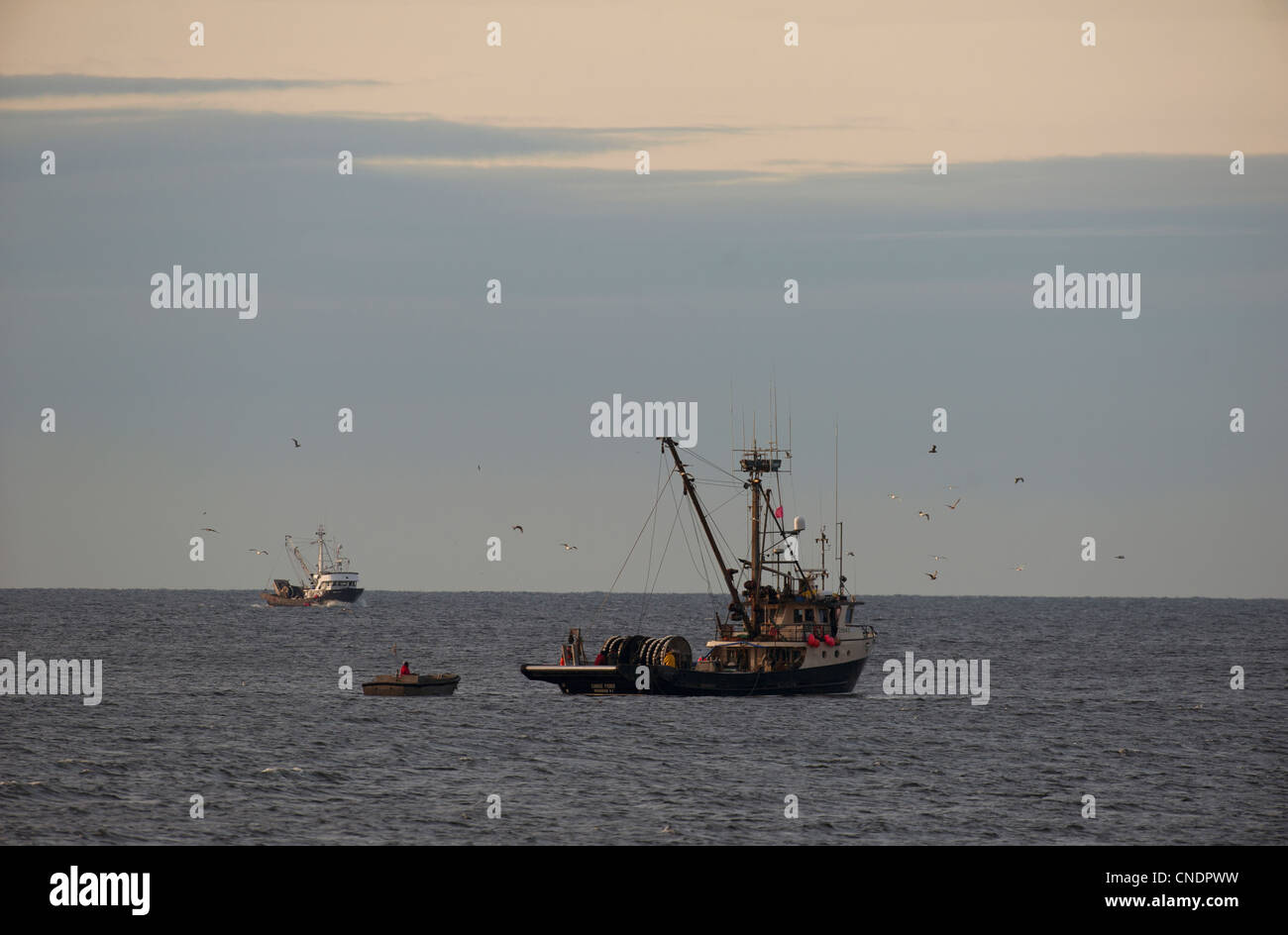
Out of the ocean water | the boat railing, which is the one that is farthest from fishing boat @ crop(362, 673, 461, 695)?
the boat railing

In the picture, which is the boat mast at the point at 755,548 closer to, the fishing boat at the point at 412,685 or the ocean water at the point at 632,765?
the ocean water at the point at 632,765

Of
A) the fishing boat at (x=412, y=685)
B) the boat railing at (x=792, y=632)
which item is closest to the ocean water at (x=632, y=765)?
the fishing boat at (x=412, y=685)

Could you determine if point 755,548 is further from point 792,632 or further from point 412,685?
point 412,685

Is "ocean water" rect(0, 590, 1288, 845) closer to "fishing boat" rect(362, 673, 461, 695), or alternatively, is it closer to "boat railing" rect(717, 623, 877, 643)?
"fishing boat" rect(362, 673, 461, 695)

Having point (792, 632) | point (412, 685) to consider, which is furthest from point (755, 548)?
point (412, 685)

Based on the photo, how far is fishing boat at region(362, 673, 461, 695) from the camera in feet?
275

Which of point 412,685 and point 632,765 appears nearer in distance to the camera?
point 632,765

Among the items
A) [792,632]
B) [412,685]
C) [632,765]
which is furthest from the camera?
[412,685]

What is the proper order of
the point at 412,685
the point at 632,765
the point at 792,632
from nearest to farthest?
1. the point at 632,765
2. the point at 792,632
3. the point at 412,685

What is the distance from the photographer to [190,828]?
4275 cm

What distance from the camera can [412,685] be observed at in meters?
83.9

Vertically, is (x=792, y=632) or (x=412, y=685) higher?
Answer: (x=792, y=632)
